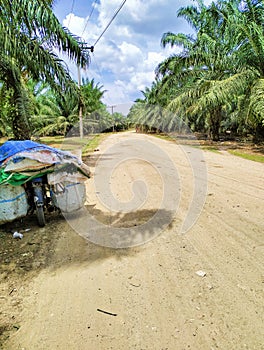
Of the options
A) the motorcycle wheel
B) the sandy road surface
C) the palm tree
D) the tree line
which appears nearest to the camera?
the sandy road surface

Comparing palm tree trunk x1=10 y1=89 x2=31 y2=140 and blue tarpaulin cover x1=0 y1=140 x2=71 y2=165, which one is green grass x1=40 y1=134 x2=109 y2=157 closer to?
palm tree trunk x1=10 y1=89 x2=31 y2=140

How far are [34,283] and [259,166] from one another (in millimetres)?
8141

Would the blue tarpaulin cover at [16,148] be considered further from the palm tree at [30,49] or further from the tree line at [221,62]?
the tree line at [221,62]

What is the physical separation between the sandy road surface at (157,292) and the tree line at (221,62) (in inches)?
332

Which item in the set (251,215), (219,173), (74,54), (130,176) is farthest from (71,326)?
(74,54)

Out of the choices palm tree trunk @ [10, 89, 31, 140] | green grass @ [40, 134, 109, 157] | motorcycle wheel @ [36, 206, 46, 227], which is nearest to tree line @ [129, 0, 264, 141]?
green grass @ [40, 134, 109, 157]

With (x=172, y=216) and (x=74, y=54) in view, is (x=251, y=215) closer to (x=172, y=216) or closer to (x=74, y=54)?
(x=172, y=216)

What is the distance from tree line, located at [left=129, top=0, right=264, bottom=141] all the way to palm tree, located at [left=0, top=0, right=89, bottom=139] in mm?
7167

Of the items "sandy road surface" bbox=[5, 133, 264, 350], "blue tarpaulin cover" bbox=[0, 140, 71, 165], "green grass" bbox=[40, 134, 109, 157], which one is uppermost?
"blue tarpaulin cover" bbox=[0, 140, 71, 165]

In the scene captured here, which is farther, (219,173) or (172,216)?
(219,173)

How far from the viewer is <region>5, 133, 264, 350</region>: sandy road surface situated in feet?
6.69

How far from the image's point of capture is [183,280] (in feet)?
8.96

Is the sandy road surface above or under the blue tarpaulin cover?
under

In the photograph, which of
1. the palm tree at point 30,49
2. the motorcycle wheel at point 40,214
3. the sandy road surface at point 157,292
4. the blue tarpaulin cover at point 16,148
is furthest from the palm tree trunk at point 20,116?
the sandy road surface at point 157,292
